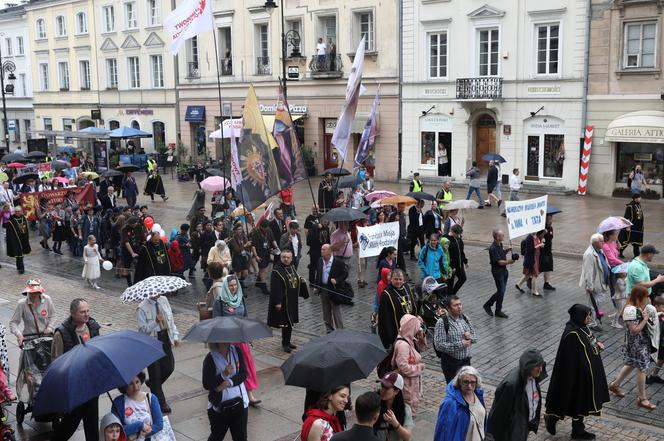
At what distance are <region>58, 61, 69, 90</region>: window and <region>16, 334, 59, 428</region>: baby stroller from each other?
49.0 m

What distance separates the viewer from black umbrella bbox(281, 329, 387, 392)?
5953 mm

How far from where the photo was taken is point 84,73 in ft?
170

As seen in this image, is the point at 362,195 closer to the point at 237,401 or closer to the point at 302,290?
the point at 302,290

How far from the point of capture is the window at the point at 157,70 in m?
45.7

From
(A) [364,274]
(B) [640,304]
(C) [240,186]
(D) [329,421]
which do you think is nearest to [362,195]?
(A) [364,274]

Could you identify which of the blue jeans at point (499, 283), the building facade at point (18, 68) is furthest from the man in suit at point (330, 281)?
the building facade at point (18, 68)

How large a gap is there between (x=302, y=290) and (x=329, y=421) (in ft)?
18.2

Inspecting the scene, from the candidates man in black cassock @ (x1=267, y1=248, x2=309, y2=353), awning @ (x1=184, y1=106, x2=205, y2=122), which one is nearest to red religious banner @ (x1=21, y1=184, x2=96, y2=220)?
man in black cassock @ (x1=267, y1=248, x2=309, y2=353)

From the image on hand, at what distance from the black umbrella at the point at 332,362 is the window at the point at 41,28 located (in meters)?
54.6

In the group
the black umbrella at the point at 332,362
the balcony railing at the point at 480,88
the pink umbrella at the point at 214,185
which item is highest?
the balcony railing at the point at 480,88

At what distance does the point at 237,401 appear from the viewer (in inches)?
270

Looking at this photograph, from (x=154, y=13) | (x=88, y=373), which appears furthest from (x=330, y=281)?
(x=154, y=13)

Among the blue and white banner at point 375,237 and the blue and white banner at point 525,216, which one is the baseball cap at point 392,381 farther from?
the blue and white banner at point 525,216

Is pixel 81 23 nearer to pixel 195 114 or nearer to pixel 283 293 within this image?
pixel 195 114
